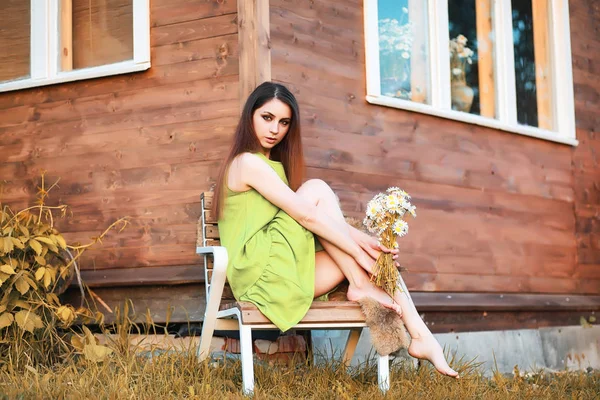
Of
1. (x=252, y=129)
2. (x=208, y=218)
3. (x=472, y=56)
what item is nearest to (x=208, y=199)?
(x=208, y=218)

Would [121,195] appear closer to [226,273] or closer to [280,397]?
[226,273]

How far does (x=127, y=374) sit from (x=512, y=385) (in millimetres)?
1894

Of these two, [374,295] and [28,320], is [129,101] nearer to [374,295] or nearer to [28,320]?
[28,320]

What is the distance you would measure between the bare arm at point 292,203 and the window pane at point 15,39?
228cm

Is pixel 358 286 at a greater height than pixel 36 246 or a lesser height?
lesser

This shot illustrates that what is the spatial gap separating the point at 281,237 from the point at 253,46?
4.40 ft

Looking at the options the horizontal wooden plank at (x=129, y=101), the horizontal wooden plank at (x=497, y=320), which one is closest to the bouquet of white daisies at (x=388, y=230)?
the horizontal wooden plank at (x=129, y=101)

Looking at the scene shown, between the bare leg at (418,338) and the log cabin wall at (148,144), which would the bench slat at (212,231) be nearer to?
the log cabin wall at (148,144)

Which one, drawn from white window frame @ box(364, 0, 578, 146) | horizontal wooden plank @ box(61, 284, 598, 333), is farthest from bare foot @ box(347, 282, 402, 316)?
white window frame @ box(364, 0, 578, 146)

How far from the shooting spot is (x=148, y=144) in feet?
18.7

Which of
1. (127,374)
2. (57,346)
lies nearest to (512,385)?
(127,374)

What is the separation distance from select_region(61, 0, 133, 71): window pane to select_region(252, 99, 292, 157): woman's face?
1452 millimetres

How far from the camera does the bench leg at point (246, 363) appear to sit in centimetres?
407

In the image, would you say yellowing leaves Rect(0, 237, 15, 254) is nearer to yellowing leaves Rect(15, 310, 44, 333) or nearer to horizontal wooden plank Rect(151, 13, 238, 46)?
yellowing leaves Rect(15, 310, 44, 333)
